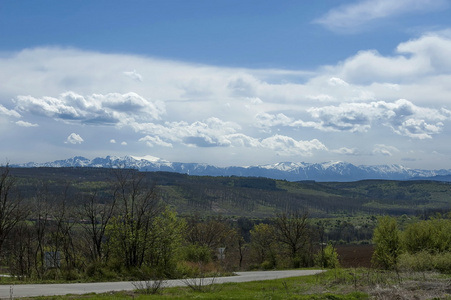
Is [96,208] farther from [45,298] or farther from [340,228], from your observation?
[340,228]

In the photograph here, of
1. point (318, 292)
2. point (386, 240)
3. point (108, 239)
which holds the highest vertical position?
point (108, 239)

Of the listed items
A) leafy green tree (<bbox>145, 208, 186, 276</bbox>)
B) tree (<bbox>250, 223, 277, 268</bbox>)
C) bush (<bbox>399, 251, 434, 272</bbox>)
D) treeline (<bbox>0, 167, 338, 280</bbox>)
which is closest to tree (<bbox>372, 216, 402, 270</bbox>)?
treeline (<bbox>0, 167, 338, 280</bbox>)

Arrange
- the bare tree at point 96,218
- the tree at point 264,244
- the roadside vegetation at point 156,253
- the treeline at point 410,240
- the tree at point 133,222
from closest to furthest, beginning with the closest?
the roadside vegetation at point 156,253 → the tree at point 133,222 → the bare tree at point 96,218 → the treeline at point 410,240 → the tree at point 264,244

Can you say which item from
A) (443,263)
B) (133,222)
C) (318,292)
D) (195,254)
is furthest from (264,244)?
(318,292)

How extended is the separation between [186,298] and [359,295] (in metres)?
8.70

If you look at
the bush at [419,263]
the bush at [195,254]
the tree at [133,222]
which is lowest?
the bush at [195,254]

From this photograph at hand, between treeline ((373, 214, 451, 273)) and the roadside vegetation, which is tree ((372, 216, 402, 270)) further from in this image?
the roadside vegetation

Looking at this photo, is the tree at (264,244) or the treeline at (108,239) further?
the tree at (264,244)

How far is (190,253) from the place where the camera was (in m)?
44.9

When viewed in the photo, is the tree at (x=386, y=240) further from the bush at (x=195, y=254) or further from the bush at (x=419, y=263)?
the bush at (x=195, y=254)

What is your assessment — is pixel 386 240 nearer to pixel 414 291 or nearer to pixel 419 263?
pixel 419 263

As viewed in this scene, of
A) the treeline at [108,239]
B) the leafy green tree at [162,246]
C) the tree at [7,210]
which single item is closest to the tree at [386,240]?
the treeline at [108,239]

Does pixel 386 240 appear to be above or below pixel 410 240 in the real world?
below

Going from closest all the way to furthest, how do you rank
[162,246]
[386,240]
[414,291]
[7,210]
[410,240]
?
[414,291] < [162,246] < [7,210] < [410,240] < [386,240]
